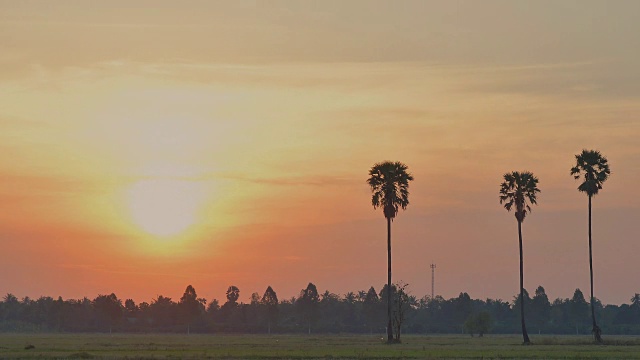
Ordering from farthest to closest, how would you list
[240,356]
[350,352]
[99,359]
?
[350,352] → [240,356] → [99,359]

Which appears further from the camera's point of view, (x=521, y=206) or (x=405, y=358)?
(x=521, y=206)

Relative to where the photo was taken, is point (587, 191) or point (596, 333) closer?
point (596, 333)

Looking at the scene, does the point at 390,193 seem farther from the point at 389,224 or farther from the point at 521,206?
the point at 521,206

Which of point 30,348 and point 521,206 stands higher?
point 521,206

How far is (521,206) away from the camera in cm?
12988

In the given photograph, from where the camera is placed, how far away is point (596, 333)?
115 metres

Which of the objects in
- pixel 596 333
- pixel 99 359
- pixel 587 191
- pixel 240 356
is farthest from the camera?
pixel 587 191

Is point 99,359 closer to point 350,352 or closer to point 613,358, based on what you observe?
point 350,352

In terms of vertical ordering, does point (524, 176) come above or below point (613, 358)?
above

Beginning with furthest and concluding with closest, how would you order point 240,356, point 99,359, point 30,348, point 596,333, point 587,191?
1. point 587,191
2. point 596,333
3. point 30,348
4. point 240,356
5. point 99,359


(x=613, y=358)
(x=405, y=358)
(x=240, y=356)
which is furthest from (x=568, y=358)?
(x=240, y=356)

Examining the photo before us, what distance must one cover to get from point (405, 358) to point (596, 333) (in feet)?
146

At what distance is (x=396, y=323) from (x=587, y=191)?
27.3 metres

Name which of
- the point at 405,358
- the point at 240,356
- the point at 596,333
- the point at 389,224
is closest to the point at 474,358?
the point at 405,358
